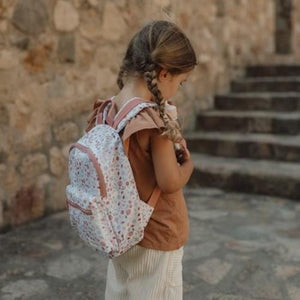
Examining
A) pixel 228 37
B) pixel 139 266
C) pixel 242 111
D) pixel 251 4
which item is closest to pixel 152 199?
pixel 139 266

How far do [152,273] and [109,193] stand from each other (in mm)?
301

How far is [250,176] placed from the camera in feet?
11.8

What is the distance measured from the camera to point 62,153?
3.10 m

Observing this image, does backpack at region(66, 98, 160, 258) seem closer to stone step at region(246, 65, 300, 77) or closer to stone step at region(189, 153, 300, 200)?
stone step at region(189, 153, 300, 200)

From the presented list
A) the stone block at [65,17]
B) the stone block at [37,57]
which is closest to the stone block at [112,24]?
the stone block at [65,17]

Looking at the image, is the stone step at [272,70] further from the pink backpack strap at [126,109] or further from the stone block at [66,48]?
→ the pink backpack strap at [126,109]

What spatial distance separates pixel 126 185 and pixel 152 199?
0.10 meters

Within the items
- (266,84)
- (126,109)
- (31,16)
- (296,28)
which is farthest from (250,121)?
(296,28)

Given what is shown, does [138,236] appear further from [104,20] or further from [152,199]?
[104,20]

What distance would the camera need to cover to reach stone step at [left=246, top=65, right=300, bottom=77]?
534 cm

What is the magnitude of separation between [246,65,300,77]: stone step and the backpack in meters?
4.35

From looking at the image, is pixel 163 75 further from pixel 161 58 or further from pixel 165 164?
pixel 165 164

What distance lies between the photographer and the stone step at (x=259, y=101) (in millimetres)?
4625

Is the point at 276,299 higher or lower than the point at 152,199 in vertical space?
lower
